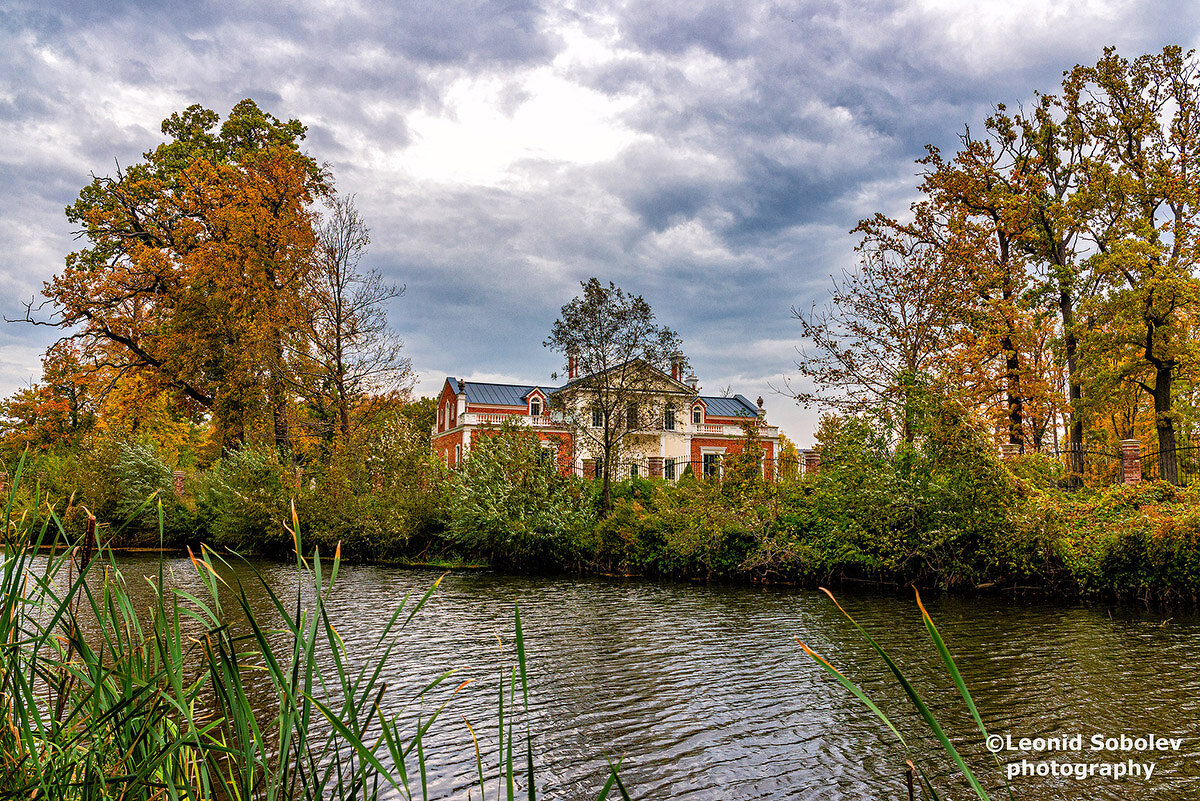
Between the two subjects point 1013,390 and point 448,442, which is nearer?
point 1013,390

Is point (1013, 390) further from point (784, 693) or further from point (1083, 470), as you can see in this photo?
point (784, 693)

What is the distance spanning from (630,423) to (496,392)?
22.8 meters

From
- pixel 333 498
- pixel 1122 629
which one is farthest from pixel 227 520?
pixel 1122 629

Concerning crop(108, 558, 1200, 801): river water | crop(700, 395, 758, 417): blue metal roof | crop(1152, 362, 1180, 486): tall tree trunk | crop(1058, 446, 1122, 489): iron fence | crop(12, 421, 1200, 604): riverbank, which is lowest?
crop(108, 558, 1200, 801): river water

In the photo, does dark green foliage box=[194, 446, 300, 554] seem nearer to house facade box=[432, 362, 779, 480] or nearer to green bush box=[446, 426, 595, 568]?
house facade box=[432, 362, 779, 480]

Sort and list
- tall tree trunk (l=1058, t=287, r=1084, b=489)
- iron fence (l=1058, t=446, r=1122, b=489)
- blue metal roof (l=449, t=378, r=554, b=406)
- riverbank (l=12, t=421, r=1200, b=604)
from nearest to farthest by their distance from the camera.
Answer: riverbank (l=12, t=421, r=1200, b=604)
iron fence (l=1058, t=446, r=1122, b=489)
tall tree trunk (l=1058, t=287, r=1084, b=489)
blue metal roof (l=449, t=378, r=554, b=406)

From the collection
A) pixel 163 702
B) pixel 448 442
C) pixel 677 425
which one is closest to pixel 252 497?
pixel 448 442

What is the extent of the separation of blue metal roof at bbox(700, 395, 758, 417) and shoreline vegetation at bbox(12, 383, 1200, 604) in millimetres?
24640

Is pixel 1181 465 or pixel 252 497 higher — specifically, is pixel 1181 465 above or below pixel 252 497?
above

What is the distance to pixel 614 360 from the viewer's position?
70.9ft

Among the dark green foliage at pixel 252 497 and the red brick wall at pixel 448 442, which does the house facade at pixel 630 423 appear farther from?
the dark green foliage at pixel 252 497

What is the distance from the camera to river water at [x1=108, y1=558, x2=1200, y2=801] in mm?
5004

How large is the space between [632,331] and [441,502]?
700cm

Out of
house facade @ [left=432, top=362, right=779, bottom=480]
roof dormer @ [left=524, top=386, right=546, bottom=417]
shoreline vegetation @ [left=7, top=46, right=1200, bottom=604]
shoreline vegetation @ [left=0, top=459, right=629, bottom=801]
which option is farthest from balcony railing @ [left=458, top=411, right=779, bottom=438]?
shoreline vegetation @ [left=0, top=459, right=629, bottom=801]
